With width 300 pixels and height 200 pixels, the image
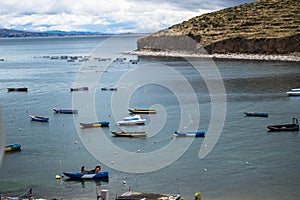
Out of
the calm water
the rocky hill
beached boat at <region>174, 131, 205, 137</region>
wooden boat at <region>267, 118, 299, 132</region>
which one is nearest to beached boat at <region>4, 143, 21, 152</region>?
the calm water

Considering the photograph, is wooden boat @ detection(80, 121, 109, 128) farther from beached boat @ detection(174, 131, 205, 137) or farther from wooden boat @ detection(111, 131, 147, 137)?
beached boat @ detection(174, 131, 205, 137)

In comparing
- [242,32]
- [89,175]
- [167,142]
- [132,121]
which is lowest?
[89,175]

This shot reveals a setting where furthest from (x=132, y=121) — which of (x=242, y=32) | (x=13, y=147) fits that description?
(x=242, y=32)

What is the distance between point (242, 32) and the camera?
110188 mm

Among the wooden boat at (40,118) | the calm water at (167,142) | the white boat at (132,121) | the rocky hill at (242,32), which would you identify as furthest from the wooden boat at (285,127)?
the rocky hill at (242,32)

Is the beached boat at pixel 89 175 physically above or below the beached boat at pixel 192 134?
below

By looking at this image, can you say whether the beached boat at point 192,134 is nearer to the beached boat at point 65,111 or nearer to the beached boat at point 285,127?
the beached boat at point 285,127

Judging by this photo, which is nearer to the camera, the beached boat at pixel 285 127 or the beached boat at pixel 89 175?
the beached boat at pixel 89 175

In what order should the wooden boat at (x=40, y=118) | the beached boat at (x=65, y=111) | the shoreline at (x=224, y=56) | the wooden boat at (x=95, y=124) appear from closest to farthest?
1. the wooden boat at (x=95, y=124)
2. the wooden boat at (x=40, y=118)
3. the beached boat at (x=65, y=111)
4. the shoreline at (x=224, y=56)

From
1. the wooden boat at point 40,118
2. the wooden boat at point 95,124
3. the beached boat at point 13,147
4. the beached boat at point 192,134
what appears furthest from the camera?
the wooden boat at point 40,118

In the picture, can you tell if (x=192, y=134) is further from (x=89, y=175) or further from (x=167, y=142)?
(x=89, y=175)

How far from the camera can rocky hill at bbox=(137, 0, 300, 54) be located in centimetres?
10319

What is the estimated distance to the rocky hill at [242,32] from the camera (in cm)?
10319

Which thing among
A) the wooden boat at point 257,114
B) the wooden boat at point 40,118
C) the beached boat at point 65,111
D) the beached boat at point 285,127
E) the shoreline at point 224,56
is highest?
the shoreline at point 224,56
